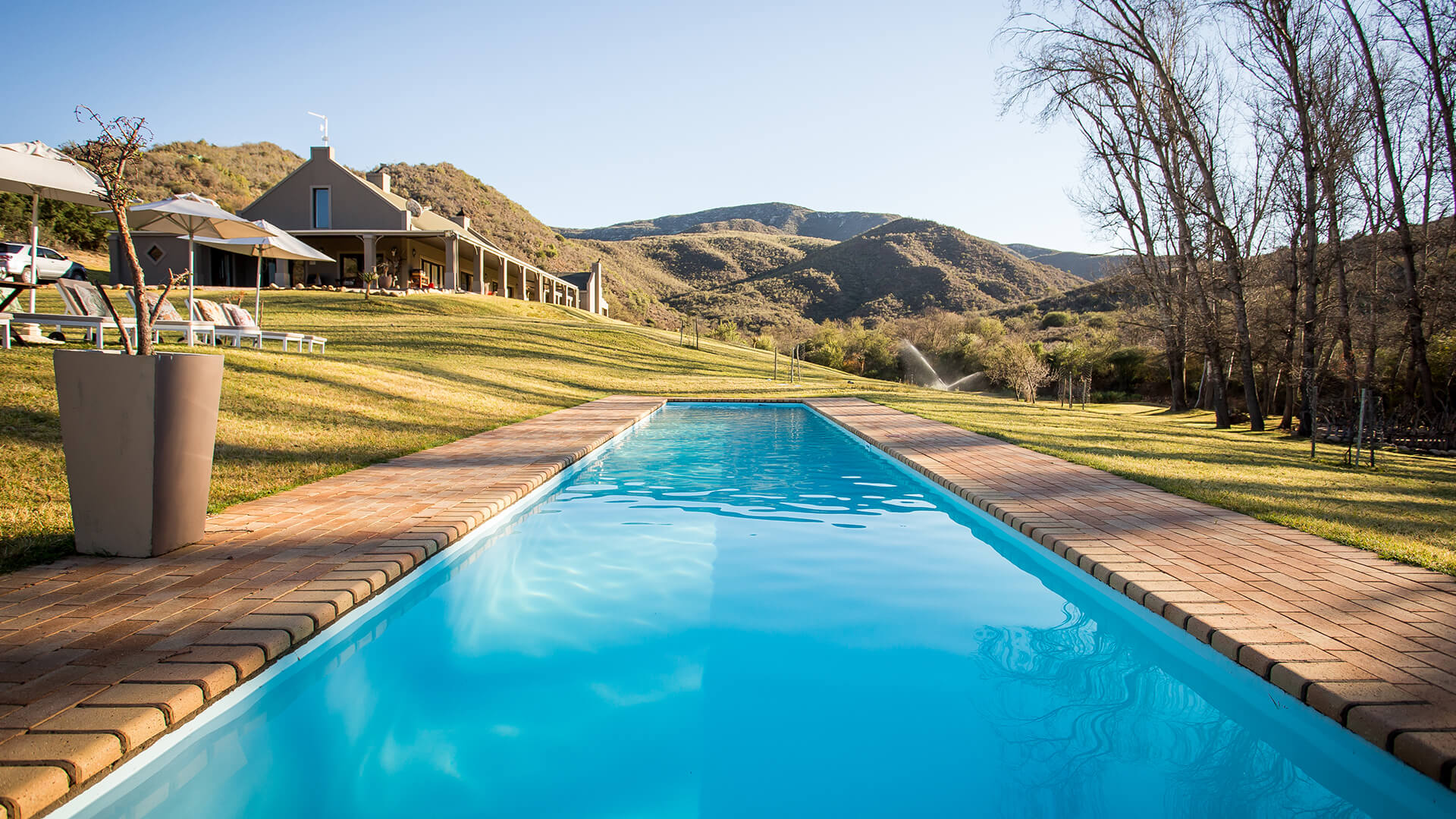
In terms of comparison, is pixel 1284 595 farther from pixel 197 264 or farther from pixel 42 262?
pixel 197 264

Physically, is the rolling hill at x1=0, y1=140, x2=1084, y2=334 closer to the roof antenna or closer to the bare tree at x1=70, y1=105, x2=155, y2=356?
the roof antenna

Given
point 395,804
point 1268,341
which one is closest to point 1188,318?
point 1268,341

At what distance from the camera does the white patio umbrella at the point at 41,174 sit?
22.6 feet

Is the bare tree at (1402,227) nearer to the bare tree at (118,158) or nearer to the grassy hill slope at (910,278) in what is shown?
the bare tree at (118,158)

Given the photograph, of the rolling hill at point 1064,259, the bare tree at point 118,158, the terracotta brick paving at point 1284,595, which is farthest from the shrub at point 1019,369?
the rolling hill at point 1064,259

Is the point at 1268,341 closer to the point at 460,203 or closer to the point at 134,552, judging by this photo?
the point at 134,552

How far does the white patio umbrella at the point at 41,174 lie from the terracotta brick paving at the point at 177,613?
4.97 m

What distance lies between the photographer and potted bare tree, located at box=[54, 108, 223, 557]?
3.18 metres

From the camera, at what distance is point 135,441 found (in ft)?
10.6

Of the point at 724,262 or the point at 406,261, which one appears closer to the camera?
the point at 406,261

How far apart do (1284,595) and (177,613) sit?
4.57m

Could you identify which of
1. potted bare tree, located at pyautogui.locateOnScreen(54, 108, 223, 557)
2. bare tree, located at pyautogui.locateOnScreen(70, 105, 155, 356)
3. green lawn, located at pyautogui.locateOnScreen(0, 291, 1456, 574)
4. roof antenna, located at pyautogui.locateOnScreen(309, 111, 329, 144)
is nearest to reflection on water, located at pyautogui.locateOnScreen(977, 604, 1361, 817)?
green lawn, located at pyautogui.locateOnScreen(0, 291, 1456, 574)

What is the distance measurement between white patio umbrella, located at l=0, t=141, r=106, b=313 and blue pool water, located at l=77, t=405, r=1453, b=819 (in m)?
6.38

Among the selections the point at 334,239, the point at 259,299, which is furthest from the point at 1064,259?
the point at 259,299
